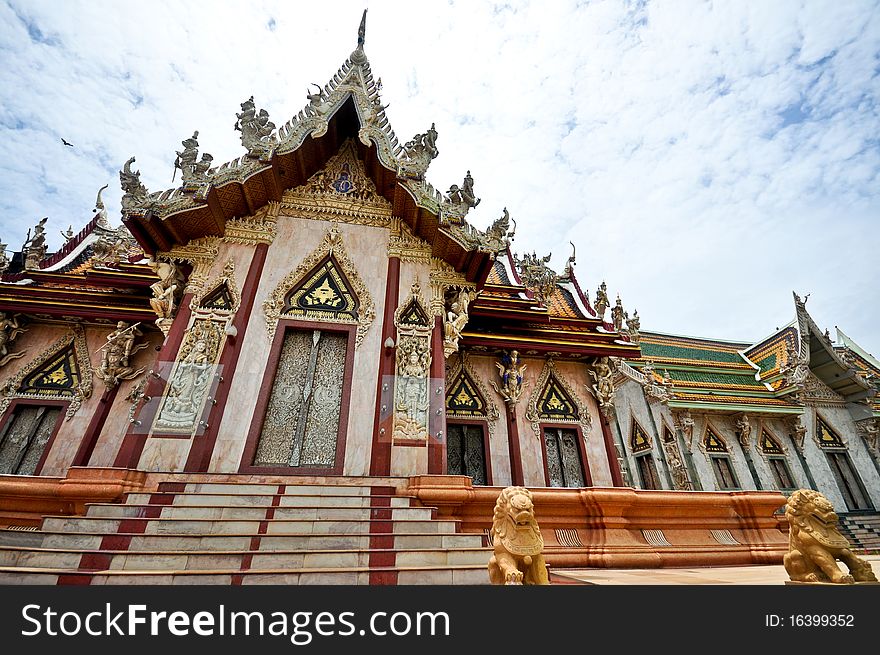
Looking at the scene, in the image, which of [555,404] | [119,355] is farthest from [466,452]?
[119,355]

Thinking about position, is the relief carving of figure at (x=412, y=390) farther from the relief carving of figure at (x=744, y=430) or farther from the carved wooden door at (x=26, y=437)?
the relief carving of figure at (x=744, y=430)

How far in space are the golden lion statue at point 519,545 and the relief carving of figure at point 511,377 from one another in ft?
17.8

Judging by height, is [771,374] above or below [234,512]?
above

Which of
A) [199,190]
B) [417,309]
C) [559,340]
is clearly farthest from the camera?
[559,340]

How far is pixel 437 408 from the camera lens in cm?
595

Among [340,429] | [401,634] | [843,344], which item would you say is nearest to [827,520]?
[401,634]

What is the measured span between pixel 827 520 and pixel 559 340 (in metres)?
5.74

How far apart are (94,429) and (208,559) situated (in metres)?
4.94

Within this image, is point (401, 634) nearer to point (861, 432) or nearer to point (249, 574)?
point (249, 574)

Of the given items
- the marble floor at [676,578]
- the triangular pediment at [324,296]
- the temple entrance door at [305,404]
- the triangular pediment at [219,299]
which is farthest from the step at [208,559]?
the triangular pediment at [324,296]

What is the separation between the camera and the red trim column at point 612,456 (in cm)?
795

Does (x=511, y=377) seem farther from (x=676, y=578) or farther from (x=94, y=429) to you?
(x=94, y=429)

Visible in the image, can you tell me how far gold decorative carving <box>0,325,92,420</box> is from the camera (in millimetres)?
6914

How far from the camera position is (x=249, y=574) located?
313 centimetres
